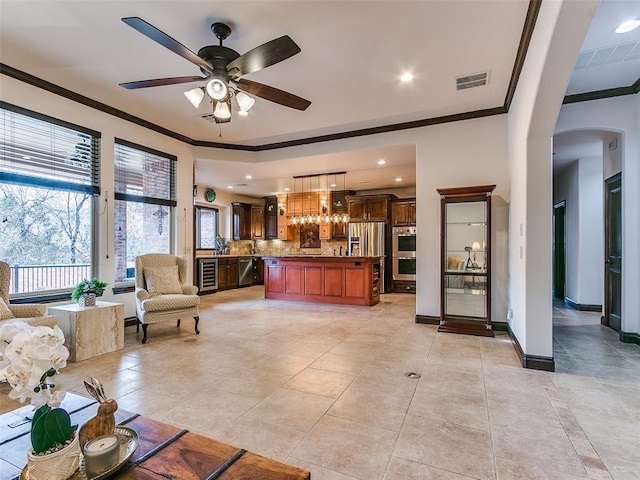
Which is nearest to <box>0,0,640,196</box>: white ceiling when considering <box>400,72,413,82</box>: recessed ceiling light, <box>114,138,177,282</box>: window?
<box>400,72,413,82</box>: recessed ceiling light

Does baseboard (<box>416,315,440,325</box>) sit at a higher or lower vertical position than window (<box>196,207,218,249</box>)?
lower

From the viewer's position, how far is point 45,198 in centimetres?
412

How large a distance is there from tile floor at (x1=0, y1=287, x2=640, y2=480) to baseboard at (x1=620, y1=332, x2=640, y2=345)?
217 millimetres

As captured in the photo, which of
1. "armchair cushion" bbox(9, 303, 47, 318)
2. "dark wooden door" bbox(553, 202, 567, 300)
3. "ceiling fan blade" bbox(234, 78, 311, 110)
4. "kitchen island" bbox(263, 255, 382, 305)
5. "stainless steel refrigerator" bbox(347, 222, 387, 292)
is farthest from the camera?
"stainless steel refrigerator" bbox(347, 222, 387, 292)

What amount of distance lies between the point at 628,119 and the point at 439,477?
4988mm

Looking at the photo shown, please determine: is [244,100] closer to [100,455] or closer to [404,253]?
[100,455]

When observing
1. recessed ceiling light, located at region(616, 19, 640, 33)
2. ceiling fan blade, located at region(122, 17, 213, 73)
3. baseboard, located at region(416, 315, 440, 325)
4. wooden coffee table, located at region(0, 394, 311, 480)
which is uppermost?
recessed ceiling light, located at region(616, 19, 640, 33)

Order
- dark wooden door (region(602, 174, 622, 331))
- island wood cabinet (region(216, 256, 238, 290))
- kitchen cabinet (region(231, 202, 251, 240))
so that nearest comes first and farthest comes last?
dark wooden door (region(602, 174, 622, 331)) < island wood cabinet (region(216, 256, 238, 290)) < kitchen cabinet (region(231, 202, 251, 240))

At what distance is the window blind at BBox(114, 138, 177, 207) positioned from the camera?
4.99m

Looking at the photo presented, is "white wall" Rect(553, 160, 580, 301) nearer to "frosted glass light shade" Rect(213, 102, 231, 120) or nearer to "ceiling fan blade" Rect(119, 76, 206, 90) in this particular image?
"frosted glass light shade" Rect(213, 102, 231, 120)

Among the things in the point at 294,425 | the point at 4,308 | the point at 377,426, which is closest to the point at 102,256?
the point at 4,308

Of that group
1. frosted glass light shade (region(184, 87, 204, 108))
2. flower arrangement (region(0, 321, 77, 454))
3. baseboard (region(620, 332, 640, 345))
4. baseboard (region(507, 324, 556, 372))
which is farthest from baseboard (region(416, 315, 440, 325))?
flower arrangement (region(0, 321, 77, 454))

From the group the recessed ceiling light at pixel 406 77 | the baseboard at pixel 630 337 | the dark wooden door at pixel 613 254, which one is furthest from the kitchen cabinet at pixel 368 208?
the baseboard at pixel 630 337

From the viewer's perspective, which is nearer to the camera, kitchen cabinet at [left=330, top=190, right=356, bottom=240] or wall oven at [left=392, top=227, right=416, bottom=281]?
wall oven at [left=392, top=227, right=416, bottom=281]
